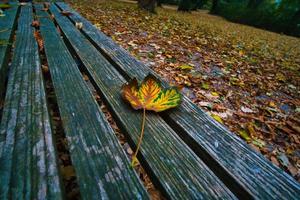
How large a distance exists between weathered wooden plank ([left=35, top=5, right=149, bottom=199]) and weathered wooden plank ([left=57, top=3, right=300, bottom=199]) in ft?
0.86

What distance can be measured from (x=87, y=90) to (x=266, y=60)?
391 cm

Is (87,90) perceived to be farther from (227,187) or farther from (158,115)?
(227,187)

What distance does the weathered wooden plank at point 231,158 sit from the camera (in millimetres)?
587

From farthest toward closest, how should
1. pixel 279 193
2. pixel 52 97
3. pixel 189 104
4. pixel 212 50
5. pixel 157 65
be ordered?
pixel 212 50, pixel 157 65, pixel 52 97, pixel 189 104, pixel 279 193

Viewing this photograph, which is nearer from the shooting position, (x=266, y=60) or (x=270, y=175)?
(x=270, y=175)

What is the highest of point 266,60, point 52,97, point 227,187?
point 227,187

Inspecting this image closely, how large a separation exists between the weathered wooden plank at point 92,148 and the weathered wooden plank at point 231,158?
10.3 inches

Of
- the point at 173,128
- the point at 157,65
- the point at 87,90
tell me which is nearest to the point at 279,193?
the point at 173,128

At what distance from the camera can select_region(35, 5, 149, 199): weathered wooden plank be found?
1.78ft

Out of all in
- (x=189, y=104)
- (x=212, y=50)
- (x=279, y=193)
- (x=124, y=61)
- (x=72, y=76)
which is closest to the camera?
(x=279, y=193)

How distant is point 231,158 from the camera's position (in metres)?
0.67

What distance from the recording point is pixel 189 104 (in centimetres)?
96

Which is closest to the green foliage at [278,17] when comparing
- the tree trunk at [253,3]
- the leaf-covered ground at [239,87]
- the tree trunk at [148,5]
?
the tree trunk at [253,3]

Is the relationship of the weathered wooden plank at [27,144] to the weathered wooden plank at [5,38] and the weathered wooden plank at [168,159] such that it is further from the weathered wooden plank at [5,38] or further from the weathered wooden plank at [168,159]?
the weathered wooden plank at [168,159]
